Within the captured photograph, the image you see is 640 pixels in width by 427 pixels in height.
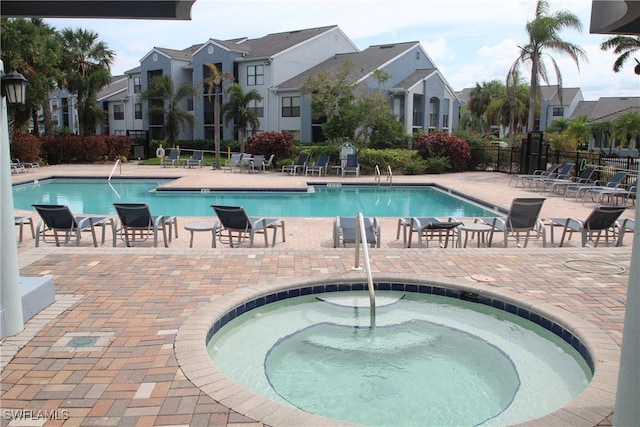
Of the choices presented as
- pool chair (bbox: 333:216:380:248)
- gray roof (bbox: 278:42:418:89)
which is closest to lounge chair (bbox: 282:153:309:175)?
gray roof (bbox: 278:42:418:89)

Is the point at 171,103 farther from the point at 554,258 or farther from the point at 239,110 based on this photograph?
the point at 554,258

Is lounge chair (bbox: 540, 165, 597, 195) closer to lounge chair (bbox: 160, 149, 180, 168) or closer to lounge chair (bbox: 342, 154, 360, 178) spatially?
lounge chair (bbox: 342, 154, 360, 178)

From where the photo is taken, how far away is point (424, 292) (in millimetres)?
6203

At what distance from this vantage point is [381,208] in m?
15.8

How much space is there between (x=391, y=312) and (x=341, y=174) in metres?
17.9

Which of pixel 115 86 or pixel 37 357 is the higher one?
pixel 115 86

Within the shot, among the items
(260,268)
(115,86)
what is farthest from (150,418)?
(115,86)

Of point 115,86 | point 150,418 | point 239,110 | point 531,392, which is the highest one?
point 115,86

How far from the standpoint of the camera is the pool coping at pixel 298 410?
322cm

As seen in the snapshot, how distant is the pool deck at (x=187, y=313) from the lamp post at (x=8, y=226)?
0.72ft

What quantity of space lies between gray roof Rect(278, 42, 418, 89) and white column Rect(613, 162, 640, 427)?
97.2ft

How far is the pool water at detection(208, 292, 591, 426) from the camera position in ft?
13.3

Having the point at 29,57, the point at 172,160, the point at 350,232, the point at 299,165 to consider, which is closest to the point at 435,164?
the point at 299,165

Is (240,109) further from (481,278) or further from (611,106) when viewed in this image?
(611,106)
